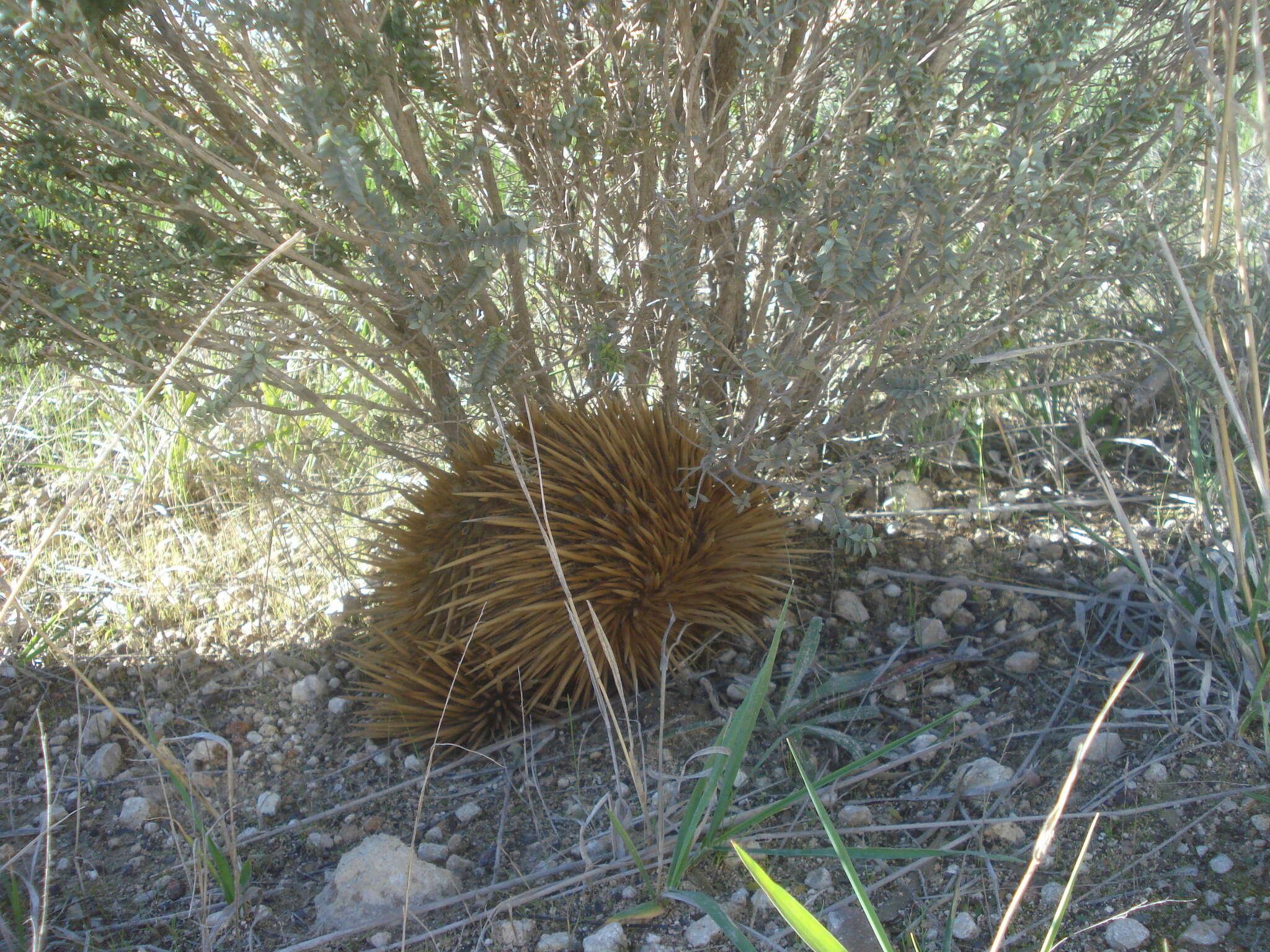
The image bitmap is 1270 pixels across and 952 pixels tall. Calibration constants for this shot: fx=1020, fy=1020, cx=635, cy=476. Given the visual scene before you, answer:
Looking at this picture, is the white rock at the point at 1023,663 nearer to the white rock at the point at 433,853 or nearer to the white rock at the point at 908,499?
the white rock at the point at 908,499

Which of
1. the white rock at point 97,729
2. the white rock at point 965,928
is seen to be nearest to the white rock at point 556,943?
the white rock at point 965,928

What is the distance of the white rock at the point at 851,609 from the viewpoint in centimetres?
326

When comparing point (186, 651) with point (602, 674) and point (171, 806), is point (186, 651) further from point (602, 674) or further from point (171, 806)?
point (602, 674)

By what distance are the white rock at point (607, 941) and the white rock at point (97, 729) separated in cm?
188

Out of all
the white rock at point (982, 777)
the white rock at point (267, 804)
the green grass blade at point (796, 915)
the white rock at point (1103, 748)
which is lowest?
the white rock at point (1103, 748)

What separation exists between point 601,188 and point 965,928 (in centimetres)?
216

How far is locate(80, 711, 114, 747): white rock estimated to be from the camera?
3.11 m

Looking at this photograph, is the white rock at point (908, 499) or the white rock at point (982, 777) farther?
the white rock at point (908, 499)

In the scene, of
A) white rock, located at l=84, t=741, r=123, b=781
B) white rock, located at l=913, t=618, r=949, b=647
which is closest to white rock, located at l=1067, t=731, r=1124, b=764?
white rock, located at l=913, t=618, r=949, b=647

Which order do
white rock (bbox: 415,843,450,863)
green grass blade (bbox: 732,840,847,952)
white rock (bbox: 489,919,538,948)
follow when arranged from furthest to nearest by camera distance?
1. white rock (bbox: 415,843,450,863)
2. white rock (bbox: 489,919,538,948)
3. green grass blade (bbox: 732,840,847,952)

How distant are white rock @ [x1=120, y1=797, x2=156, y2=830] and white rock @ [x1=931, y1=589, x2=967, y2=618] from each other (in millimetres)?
2346

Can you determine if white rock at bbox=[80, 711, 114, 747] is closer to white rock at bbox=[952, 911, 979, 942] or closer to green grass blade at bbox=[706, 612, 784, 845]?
green grass blade at bbox=[706, 612, 784, 845]

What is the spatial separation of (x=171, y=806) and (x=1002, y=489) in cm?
299

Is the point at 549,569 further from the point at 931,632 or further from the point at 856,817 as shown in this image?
the point at 931,632
